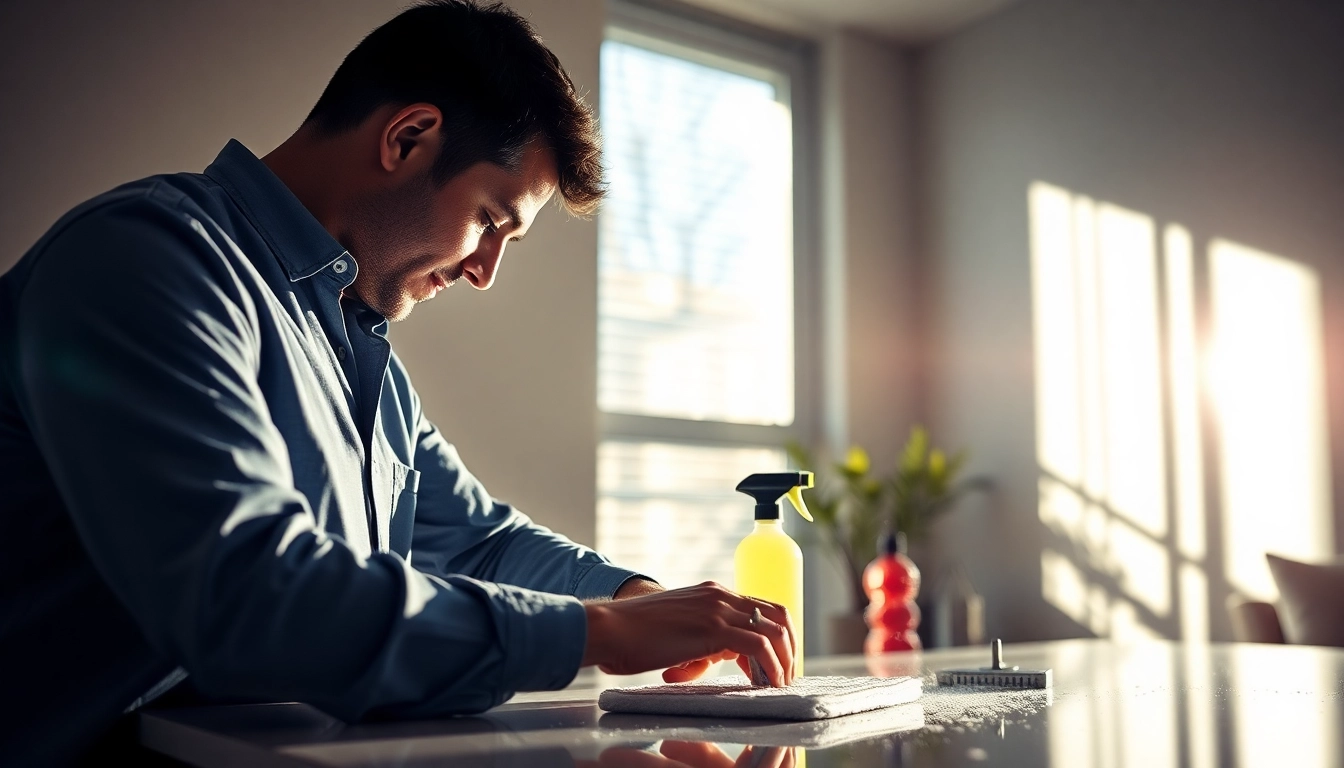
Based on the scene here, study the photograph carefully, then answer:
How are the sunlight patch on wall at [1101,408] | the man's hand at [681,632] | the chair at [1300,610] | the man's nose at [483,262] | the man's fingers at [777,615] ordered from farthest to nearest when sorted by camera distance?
the sunlight patch on wall at [1101,408] → the chair at [1300,610] → the man's nose at [483,262] → the man's fingers at [777,615] → the man's hand at [681,632]

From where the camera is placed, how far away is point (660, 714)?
819 millimetres

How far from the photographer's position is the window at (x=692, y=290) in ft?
12.0

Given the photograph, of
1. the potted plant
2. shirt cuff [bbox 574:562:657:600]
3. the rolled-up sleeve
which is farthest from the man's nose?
the potted plant

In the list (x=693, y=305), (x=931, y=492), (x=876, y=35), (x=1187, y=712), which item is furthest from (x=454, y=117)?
(x=876, y=35)

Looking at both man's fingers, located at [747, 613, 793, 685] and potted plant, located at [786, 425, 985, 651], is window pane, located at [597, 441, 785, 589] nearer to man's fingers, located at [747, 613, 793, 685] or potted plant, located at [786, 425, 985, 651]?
potted plant, located at [786, 425, 985, 651]

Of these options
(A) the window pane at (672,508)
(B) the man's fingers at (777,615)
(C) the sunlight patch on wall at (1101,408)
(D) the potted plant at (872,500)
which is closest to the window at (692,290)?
(A) the window pane at (672,508)

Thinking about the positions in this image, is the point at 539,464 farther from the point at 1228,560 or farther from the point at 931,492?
the point at 1228,560

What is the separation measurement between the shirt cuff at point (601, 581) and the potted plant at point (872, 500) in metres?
2.52

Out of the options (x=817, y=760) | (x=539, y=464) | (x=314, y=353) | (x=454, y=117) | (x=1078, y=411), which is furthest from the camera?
(x=1078, y=411)

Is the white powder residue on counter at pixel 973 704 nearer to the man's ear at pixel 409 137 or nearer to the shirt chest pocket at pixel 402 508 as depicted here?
the shirt chest pocket at pixel 402 508

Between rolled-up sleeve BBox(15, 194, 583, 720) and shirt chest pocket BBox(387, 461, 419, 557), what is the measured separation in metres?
0.35

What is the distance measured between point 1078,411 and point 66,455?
3441 millimetres

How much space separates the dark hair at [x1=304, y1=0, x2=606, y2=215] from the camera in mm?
1111

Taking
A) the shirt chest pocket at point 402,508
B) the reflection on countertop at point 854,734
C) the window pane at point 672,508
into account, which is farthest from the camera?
the window pane at point 672,508
